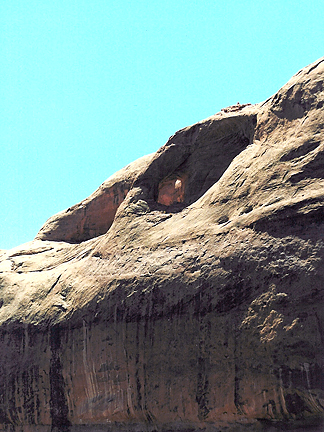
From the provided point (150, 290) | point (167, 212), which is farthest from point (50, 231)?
point (150, 290)

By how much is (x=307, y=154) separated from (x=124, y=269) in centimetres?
280

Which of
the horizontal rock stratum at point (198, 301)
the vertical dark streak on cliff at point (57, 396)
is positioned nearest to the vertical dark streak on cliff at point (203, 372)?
the horizontal rock stratum at point (198, 301)

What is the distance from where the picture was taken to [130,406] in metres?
6.85

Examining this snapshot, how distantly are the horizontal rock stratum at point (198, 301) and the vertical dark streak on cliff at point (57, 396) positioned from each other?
0.02m

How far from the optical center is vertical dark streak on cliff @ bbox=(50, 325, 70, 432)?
24.5 feet

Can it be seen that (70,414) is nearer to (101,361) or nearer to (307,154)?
(101,361)

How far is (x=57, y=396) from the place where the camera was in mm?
7523

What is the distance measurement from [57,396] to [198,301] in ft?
8.48

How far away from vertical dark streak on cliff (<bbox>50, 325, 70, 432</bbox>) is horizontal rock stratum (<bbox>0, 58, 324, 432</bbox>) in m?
0.02

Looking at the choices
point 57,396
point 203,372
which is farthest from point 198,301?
point 57,396

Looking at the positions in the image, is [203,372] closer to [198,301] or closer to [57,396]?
[198,301]

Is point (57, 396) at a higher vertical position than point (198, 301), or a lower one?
lower

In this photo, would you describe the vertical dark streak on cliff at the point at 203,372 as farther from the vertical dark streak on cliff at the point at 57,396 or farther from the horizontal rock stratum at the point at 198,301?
the vertical dark streak on cliff at the point at 57,396

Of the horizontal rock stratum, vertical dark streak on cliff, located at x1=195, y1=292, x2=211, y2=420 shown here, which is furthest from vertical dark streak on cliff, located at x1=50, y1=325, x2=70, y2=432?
vertical dark streak on cliff, located at x1=195, y1=292, x2=211, y2=420
